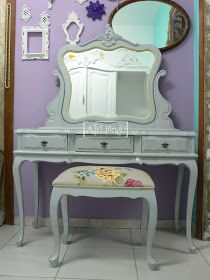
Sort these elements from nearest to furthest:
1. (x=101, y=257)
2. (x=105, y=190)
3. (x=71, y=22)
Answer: (x=105, y=190) < (x=101, y=257) < (x=71, y=22)

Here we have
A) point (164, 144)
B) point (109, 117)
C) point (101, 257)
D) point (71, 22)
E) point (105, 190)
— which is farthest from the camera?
point (71, 22)

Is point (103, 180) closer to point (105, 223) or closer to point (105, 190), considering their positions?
point (105, 190)

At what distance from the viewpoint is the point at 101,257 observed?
5.33 feet

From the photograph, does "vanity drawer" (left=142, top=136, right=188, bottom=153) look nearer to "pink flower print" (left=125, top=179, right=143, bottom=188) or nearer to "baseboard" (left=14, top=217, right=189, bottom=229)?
"pink flower print" (left=125, top=179, right=143, bottom=188)

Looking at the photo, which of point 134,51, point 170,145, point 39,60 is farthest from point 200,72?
point 39,60

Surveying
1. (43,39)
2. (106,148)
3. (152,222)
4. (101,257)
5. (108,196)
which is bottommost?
(101,257)

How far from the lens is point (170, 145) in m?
1.75

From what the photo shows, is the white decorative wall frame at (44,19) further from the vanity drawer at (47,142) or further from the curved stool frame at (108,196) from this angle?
the curved stool frame at (108,196)

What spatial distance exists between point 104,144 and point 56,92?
70 cm

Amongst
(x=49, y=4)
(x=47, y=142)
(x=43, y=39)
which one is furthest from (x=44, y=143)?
(x=49, y=4)

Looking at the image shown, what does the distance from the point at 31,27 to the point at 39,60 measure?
0.84 ft

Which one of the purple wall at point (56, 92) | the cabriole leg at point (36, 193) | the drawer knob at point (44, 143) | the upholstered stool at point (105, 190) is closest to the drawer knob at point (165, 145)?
the upholstered stool at point (105, 190)

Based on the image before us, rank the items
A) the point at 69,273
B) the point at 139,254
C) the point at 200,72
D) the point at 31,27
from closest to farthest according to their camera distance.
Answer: the point at 69,273, the point at 139,254, the point at 200,72, the point at 31,27

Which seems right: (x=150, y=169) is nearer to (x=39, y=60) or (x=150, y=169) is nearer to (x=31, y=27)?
(x=39, y=60)
